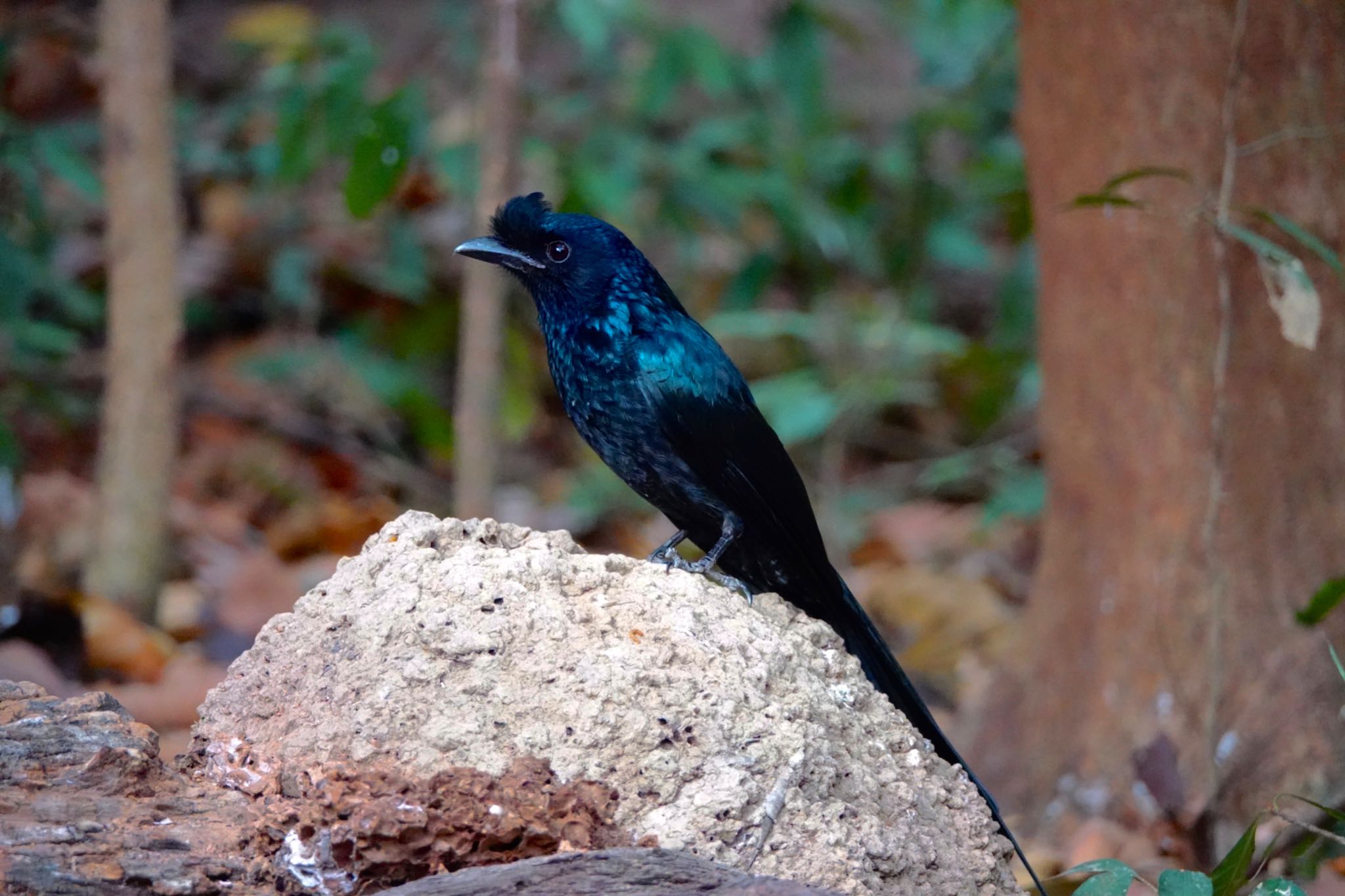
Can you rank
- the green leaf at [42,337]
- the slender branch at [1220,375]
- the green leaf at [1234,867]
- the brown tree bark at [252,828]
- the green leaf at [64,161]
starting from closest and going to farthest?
the brown tree bark at [252,828] → the green leaf at [1234,867] → the slender branch at [1220,375] → the green leaf at [64,161] → the green leaf at [42,337]

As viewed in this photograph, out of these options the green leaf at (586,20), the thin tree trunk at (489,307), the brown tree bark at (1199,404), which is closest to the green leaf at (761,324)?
the green leaf at (586,20)

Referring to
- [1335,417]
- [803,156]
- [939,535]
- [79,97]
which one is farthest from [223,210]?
[1335,417]

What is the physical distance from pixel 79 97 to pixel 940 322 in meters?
5.55

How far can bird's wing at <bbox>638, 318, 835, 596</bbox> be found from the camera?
317 centimetres

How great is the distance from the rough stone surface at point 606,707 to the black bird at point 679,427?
20.3 inches

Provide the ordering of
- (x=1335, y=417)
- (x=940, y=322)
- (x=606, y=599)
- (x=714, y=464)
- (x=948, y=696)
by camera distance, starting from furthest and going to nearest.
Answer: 1. (x=940, y=322)
2. (x=948, y=696)
3. (x=1335, y=417)
4. (x=714, y=464)
5. (x=606, y=599)

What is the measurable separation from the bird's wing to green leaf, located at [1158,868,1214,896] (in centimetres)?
100

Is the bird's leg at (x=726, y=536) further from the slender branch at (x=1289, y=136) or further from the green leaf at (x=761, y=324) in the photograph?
the green leaf at (x=761, y=324)

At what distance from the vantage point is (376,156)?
4.18 metres

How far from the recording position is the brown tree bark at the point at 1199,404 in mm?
3824

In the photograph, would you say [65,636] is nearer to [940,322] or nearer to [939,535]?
[939,535]

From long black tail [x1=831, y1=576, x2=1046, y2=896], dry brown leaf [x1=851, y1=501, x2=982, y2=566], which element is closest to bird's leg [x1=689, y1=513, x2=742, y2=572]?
long black tail [x1=831, y1=576, x2=1046, y2=896]

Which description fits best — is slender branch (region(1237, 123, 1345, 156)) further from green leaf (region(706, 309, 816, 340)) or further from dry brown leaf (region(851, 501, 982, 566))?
dry brown leaf (region(851, 501, 982, 566))

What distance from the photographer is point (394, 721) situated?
2262mm
